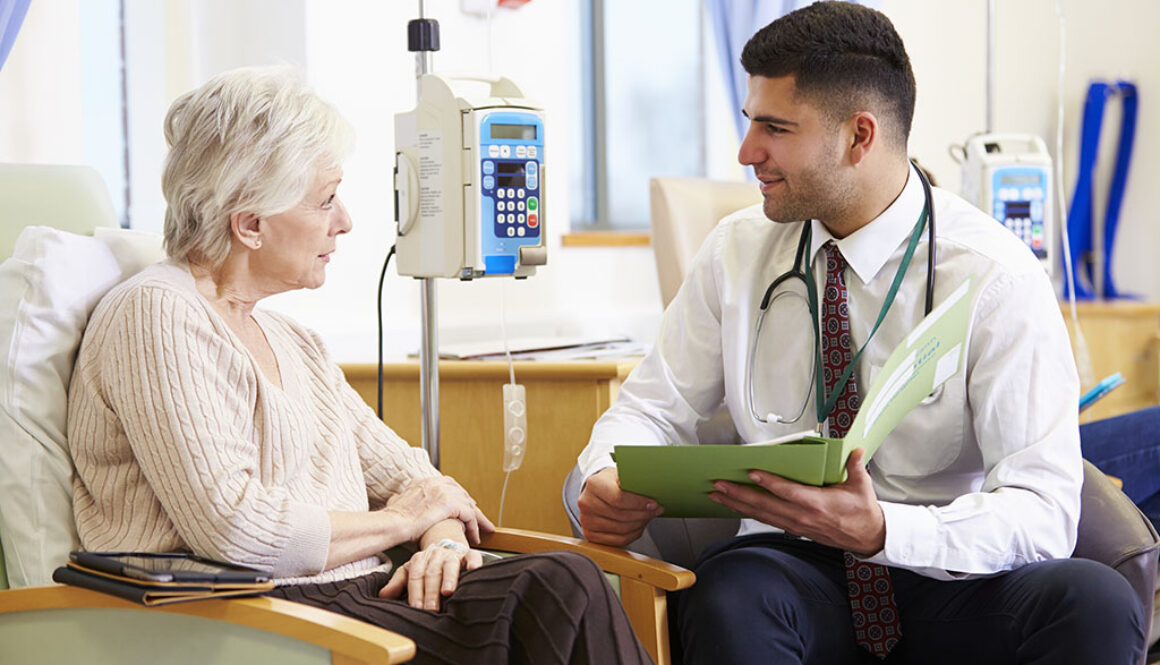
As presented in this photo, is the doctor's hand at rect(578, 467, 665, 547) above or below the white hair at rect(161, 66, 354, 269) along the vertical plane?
below

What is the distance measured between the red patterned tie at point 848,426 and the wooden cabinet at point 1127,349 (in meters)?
3.03

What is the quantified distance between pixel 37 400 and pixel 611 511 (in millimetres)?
708

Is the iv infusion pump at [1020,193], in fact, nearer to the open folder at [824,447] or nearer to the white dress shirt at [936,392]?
the white dress shirt at [936,392]

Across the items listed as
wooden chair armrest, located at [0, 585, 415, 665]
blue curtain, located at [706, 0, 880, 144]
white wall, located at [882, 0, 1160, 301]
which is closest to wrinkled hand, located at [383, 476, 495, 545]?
wooden chair armrest, located at [0, 585, 415, 665]

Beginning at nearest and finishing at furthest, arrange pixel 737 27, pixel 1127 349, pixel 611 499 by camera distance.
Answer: pixel 611 499 → pixel 737 27 → pixel 1127 349

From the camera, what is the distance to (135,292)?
1438mm

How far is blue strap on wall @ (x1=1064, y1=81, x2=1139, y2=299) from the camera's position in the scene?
4770mm

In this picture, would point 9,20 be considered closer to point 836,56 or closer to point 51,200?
point 51,200

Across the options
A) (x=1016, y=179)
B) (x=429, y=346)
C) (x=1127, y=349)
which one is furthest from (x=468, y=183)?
(x=1127, y=349)

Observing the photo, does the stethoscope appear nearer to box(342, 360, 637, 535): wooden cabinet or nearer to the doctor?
the doctor

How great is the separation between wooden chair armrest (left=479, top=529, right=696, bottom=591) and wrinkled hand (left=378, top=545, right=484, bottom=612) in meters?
0.11

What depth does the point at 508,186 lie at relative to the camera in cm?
193

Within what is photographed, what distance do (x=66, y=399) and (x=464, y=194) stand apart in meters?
0.67

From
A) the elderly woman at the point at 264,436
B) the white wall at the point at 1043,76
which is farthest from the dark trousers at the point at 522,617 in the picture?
the white wall at the point at 1043,76
